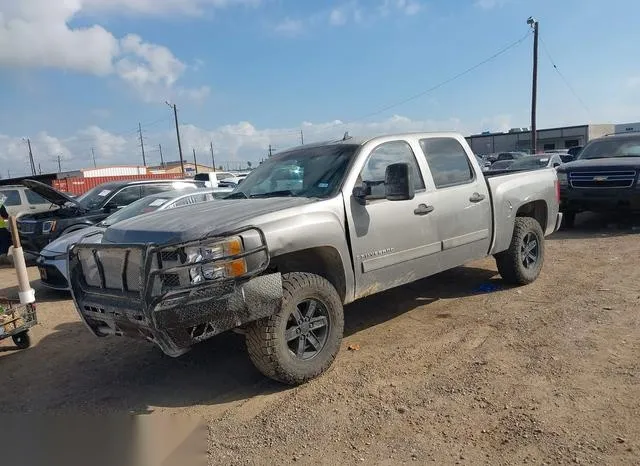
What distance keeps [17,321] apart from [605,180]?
33.2ft

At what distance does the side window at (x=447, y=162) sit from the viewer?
17.7 feet

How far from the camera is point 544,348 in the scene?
4488mm

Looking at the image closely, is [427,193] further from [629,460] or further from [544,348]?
[629,460]

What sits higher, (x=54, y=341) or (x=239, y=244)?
(x=239, y=244)

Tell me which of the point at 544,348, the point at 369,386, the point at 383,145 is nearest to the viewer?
the point at 369,386

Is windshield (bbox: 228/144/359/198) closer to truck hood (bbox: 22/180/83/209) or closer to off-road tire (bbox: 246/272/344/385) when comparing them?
off-road tire (bbox: 246/272/344/385)

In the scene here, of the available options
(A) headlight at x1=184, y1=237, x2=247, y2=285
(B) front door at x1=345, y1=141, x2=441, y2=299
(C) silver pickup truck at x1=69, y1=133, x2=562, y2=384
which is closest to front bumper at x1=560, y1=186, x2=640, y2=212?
(C) silver pickup truck at x1=69, y1=133, x2=562, y2=384

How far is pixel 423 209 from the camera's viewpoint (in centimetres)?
504

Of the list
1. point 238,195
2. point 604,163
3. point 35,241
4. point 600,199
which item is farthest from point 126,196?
point 604,163

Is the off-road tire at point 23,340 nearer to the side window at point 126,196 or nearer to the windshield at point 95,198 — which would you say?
the windshield at point 95,198

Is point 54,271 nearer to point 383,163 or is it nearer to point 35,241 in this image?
point 35,241

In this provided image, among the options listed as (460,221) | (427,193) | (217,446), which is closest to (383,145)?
(427,193)

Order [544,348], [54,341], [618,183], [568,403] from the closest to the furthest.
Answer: [568,403] → [544,348] → [54,341] → [618,183]

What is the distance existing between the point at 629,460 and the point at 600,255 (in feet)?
19.9
